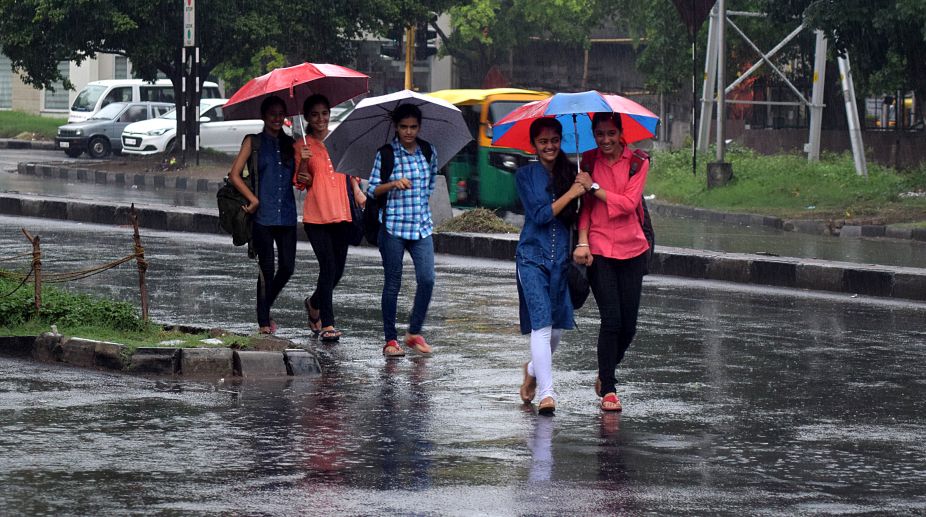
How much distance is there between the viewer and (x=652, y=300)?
13734mm

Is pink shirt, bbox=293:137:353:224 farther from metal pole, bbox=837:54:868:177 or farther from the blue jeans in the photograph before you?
metal pole, bbox=837:54:868:177

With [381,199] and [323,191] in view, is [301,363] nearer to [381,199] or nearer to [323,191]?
[381,199]

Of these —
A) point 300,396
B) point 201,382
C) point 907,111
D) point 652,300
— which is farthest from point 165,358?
point 907,111

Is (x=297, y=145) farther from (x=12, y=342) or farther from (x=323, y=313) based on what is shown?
(x=12, y=342)

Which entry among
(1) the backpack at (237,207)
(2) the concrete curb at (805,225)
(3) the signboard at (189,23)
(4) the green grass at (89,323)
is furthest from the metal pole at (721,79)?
(4) the green grass at (89,323)

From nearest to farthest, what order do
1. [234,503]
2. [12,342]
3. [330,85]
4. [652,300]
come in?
1. [234,503]
2. [12,342]
3. [330,85]
4. [652,300]

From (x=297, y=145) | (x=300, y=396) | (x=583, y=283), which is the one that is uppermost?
(x=297, y=145)

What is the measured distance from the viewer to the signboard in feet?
99.4

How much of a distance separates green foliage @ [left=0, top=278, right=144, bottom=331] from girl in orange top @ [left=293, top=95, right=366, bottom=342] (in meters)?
1.30

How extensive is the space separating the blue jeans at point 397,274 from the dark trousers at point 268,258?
885mm

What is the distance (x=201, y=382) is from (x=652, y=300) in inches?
217

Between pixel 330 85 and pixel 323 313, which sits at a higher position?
pixel 330 85

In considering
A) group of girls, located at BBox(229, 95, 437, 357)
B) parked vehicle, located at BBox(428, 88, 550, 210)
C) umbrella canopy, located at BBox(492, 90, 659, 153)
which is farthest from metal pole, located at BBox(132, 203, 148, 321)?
parked vehicle, located at BBox(428, 88, 550, 210)

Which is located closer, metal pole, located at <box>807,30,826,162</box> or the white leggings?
the white leggings
